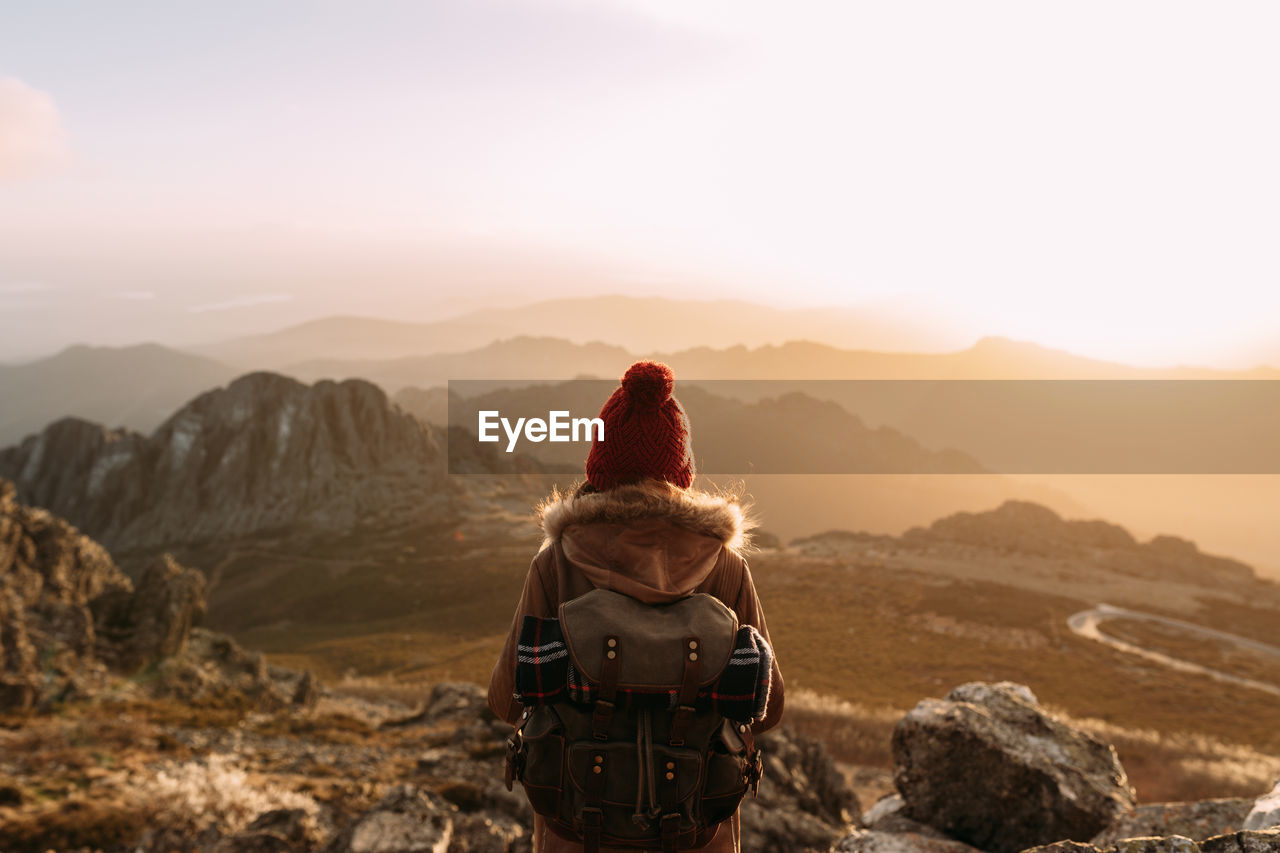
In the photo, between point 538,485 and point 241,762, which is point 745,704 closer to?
point 241,762

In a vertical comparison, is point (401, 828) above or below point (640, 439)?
below

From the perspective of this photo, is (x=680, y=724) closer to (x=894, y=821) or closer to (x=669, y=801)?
(x=669, y=801)

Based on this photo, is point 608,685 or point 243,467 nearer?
point 608,685

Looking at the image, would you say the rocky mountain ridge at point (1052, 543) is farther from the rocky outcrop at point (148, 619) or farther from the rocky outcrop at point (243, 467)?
the rocky outcrop at point (148, 619)

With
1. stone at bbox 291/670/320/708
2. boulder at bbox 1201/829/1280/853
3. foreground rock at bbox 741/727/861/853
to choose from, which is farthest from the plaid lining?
stone at bbox 291/670/320/708

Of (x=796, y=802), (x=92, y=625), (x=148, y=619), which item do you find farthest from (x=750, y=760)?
(x=148, y=619)

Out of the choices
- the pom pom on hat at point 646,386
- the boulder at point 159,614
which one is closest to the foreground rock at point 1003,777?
the pom pom on hat at point 646,386

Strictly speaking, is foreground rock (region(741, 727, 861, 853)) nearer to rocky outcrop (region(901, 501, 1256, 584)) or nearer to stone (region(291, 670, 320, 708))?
stone (region(291, 670, 320, 708))
